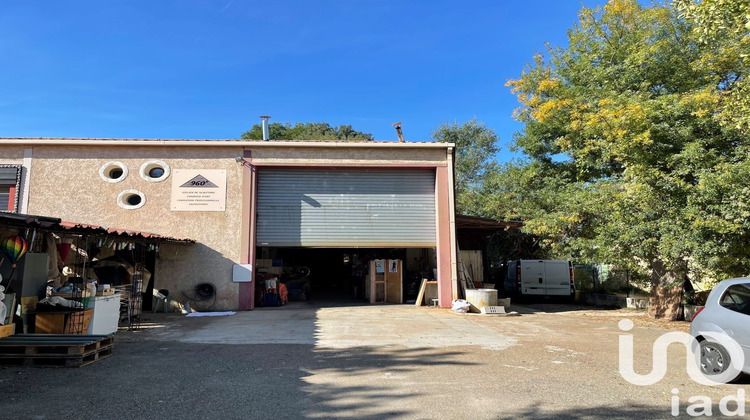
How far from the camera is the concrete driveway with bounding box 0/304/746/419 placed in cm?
433

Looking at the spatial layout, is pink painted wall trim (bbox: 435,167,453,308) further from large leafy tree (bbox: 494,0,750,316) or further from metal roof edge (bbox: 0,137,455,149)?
large leafy tree (bbox: 494,0,750,316)

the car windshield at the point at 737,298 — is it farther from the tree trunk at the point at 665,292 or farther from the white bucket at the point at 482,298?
the white bucket at the point at 482,298

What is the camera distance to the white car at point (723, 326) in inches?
210

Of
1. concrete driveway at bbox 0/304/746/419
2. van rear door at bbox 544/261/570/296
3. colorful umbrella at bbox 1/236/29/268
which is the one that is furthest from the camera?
van rear door at bbox 544/261/570/296

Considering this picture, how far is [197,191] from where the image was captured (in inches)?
527

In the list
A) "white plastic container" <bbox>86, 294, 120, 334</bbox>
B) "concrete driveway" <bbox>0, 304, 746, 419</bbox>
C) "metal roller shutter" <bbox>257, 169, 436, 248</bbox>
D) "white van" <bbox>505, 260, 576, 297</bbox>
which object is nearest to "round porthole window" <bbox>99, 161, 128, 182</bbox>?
"metal roller shutter" <bbox>257, 169, 436, 248</bbox>

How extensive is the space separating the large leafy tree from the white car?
3091mm

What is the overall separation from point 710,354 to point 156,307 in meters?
13.0

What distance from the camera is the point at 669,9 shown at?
14.0 m

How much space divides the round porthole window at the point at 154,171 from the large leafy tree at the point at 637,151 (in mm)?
11392

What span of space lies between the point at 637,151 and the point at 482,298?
5.59 m

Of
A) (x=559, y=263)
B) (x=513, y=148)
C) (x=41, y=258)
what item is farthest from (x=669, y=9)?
(x=41, y=258)

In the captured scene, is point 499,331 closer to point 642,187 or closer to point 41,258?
point 642,187

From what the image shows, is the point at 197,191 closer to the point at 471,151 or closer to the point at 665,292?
the point at 665,292
